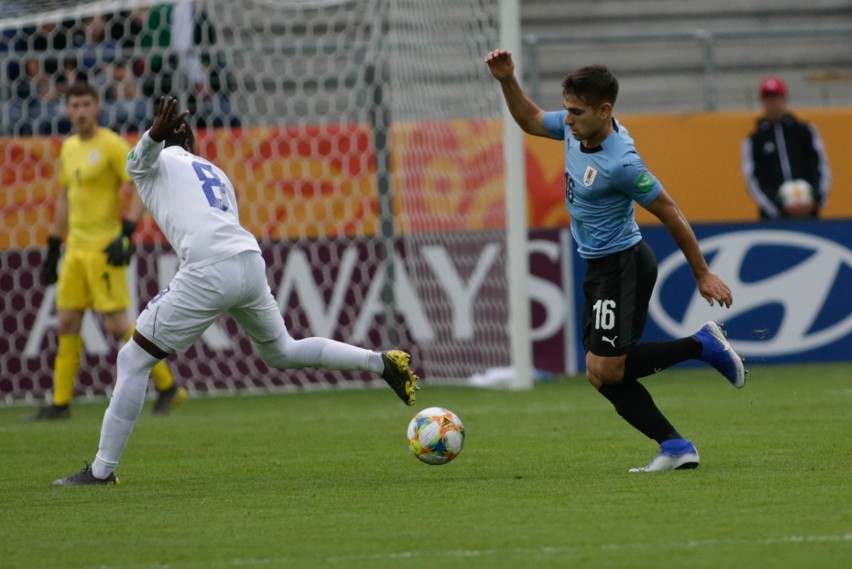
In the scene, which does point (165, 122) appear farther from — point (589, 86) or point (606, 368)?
point (606, 368)

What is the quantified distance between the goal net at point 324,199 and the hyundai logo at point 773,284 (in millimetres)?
1689

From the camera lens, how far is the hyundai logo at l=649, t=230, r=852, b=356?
1364 centimetres

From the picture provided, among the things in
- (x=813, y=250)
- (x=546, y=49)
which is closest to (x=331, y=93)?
(x=546, y=49)

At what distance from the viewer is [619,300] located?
7137 millimetres

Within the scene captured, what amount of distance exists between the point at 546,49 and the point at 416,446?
10224 mm

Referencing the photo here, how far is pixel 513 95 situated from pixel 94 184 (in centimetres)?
455

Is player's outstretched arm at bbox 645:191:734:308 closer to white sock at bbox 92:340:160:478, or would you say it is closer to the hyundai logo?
white sock at bbox 92:340:160:478

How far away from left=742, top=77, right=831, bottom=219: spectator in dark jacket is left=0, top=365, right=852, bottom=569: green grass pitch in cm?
310

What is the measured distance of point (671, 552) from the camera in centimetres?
503

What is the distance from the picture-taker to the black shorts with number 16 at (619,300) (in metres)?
7.13

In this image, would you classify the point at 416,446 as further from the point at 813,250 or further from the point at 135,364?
the point at 813,250

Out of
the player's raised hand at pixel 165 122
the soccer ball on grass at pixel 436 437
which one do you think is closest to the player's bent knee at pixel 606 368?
the soccer ball on grass at pixel 436 437

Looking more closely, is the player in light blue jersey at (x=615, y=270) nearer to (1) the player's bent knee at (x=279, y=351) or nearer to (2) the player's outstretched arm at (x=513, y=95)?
(2) the player's outstretched arm at (x=513, y=95)

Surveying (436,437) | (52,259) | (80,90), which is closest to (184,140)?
(436,437)
